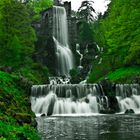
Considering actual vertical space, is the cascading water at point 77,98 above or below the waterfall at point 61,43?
below

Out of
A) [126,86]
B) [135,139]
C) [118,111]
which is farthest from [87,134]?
[126,86]

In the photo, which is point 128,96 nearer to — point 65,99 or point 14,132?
point 65,99

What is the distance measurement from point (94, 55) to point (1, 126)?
2176 inches

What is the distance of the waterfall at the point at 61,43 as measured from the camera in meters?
62.8

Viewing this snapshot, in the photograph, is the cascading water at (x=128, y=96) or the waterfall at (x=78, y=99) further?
the cascading water at (x=128, y=96)

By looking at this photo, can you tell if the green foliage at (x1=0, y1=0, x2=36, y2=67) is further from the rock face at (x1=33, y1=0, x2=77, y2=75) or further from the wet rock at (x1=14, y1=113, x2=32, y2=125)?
the wet rock at (x1=14, y1=113, x2=32, y2=125)

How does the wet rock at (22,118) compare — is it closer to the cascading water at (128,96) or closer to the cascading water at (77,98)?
the cascading water at (77,98)

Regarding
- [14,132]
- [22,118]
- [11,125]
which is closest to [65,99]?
[22,118]

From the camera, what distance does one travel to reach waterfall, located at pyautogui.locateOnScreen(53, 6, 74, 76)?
206 feet

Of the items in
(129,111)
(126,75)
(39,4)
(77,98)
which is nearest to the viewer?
(129,111)

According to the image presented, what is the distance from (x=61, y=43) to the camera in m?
69.5

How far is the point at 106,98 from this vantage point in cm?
3444

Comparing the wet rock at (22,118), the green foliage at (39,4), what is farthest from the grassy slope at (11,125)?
the green foliage at (39,4)

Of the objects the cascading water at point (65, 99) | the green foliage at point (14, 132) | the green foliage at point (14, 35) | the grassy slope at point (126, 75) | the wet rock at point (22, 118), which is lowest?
the green foliage at point (14, 132)
